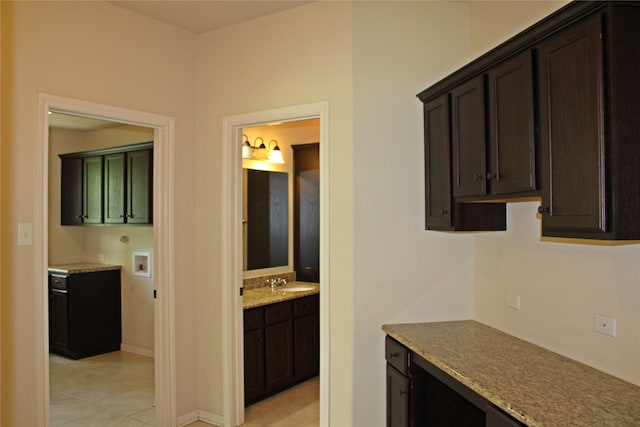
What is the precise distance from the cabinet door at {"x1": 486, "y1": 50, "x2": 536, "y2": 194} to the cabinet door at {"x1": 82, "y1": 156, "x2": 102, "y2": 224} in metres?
4.46

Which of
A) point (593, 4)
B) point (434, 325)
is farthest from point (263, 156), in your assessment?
point (593, 4)

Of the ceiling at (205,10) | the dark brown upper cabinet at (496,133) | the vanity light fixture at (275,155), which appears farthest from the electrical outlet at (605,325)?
the vanity light fixture at (275,155)

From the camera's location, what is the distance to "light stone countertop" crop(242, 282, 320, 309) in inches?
143

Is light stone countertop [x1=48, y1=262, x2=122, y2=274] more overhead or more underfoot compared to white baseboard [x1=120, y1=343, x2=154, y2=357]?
more overhead

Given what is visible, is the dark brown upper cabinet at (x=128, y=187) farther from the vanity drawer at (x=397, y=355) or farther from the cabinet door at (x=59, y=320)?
the vanity drawer at (x=397, y=355)

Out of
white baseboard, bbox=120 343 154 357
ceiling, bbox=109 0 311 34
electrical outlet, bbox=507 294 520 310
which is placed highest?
ceiling, bbox=109 0 311 34

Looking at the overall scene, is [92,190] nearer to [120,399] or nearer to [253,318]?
[120,399]

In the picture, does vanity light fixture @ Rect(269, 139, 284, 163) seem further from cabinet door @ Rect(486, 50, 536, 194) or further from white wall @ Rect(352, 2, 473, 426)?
cabinet door @ Rect(486, 50, 536, 194)

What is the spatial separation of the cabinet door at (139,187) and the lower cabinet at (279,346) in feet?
5.67

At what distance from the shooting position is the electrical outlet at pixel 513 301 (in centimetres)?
248

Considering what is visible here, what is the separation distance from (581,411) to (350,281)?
1445 millimetres

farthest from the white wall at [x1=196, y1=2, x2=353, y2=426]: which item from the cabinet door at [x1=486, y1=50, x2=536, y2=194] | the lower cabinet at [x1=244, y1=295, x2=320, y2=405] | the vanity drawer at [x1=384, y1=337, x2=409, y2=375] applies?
the cabinet door at [x1=486, y1=50, x2=536, y2=194]

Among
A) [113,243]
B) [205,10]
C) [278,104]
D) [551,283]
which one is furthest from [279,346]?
[113,243]

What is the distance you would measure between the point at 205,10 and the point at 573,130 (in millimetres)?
2469
